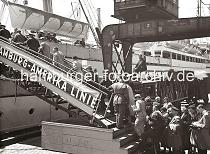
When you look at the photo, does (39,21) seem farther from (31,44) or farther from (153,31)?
(31,44)

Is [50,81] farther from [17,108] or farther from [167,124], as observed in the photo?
[167,124]

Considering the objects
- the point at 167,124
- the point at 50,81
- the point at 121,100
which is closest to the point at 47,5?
the point at 50,81

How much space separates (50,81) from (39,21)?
85.6 feet

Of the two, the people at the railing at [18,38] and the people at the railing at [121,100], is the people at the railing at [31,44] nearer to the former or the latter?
the people at the railing at [18,38]

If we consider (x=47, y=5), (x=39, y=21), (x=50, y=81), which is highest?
(x=47, y=5)

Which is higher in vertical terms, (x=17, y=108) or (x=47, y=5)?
(x=47, y=5)

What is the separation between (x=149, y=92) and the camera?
14.4 metres

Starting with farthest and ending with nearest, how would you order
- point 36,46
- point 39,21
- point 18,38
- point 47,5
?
point 47,5, point 39,21, point 36,46, point 18,38

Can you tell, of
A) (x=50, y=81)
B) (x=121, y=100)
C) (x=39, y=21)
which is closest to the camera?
(x=121, y=100)

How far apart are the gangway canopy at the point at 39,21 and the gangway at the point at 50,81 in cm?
2213

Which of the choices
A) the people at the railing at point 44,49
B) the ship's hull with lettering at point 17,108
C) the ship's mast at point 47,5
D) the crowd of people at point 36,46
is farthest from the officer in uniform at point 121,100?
the ship's mast at point 47,5

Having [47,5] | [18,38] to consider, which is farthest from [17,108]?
[47,5]

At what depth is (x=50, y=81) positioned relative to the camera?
10164mm

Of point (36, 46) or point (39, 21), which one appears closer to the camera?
point (36, 46)
